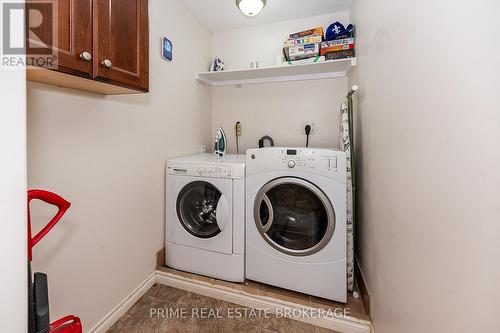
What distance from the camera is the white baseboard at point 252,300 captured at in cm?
137

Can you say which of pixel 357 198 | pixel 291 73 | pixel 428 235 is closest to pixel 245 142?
pixel 291 73

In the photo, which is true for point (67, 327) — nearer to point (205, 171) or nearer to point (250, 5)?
point (205, 171)

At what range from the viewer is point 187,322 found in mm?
1446

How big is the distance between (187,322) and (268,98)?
211 cm

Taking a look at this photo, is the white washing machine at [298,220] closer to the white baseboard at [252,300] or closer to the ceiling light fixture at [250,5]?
the white baseboard at [252,300]

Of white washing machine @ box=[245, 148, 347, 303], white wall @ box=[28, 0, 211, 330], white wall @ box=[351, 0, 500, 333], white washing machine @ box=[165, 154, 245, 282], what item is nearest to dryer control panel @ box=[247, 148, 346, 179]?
white washing machine @ box=[245, 148, 347, 303]

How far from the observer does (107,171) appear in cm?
136

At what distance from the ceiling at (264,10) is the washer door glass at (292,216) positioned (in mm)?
1656

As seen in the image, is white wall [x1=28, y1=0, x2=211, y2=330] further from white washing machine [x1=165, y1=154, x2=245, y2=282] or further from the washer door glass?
the washer door glass

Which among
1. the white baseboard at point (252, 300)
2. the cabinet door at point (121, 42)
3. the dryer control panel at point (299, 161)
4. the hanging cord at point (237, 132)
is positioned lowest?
the white baseboard at point (252, 300)

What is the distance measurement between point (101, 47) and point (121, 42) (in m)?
0.13

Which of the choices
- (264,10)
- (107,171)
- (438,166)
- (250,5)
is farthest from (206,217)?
(264,10)

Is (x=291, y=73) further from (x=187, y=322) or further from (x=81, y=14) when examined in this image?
(x=187, y=322)

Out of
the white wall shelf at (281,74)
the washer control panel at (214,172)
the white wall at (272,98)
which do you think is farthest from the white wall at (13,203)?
the white wall at (272,98)
